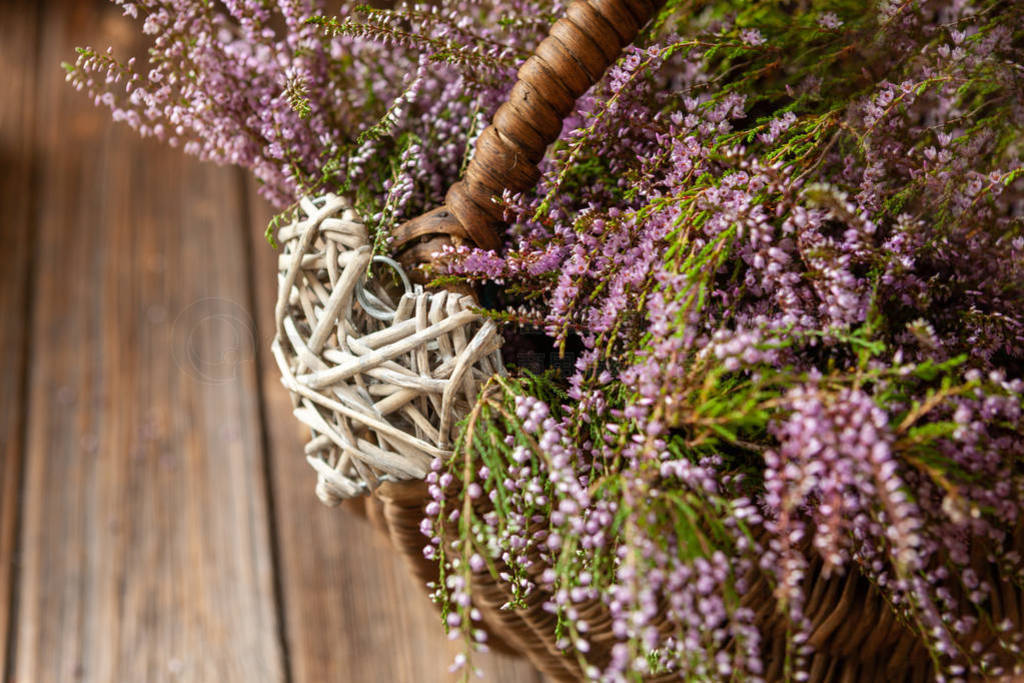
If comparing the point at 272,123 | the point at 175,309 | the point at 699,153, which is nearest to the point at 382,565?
the point at 175,309

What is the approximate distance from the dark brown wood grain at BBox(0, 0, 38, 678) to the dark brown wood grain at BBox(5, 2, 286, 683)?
0.02 m

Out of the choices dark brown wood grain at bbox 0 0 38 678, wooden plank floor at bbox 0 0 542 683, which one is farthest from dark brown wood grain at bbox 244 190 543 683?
dark brown wood grain at bbox 0 0 38 678

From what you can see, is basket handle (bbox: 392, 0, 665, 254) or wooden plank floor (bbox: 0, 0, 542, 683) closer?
basket handle (bbox: 392, 0, 665, 254)

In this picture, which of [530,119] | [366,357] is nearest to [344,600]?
[366,357]

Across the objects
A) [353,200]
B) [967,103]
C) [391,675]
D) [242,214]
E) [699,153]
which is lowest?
[391,675]

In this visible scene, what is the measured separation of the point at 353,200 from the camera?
0.68 meters

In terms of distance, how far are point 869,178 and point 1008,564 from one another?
26 cm

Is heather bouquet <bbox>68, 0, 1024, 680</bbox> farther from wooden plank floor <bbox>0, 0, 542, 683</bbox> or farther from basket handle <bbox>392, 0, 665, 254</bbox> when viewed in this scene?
wooden plank floor <bbox>0, 0, 542, 683</bbox>

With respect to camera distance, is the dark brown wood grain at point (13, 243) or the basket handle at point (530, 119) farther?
the dark brown wood grain at point (13, 243)

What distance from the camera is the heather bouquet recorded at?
15.5 inches

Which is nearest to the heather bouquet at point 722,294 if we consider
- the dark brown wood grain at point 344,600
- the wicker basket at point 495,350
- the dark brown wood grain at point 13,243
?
the wicker basket at point 495,350

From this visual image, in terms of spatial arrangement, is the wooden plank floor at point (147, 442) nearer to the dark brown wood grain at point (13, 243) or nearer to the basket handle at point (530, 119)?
the dark brown wood grain at point (13, 243)

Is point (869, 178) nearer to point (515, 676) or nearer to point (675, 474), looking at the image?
point (675, 474)

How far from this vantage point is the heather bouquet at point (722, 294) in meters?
0.39
